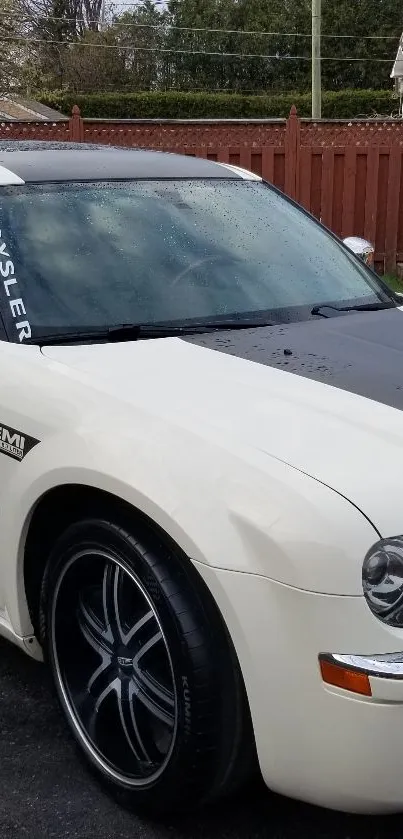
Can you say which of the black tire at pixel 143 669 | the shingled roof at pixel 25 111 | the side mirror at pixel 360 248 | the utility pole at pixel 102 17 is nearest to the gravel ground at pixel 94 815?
the black tire at pixel 143 669

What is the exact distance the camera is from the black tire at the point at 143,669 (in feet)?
6.55

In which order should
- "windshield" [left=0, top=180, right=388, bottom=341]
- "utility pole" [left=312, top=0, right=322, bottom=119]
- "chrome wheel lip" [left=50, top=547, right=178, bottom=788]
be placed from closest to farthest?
"chrome wheel lip" [left=50, top=547, right=178, bottom=788], "windshield" [left=0, top=180, right=388, bottom=341], "utility pole" [left=312, top=0, right=322, bottom=119]

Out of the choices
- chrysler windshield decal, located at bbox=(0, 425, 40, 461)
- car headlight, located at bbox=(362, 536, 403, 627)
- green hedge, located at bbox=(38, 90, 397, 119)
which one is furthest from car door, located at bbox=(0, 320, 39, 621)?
green hedge, located at bbox=(38, 90, 397, 119)

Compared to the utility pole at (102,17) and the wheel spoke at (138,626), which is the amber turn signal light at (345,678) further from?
the utility pole at (102,17)

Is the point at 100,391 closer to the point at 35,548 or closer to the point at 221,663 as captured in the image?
the point at 35,548

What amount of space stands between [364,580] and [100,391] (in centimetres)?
85

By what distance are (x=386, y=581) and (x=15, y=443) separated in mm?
1092

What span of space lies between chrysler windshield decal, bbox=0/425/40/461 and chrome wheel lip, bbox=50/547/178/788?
0.31 m

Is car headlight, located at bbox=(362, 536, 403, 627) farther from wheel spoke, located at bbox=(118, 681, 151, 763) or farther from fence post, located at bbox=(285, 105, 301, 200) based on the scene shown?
fence post, located at bbox=(285, 105, 301, 200)

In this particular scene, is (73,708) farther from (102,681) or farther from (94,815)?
(94,815)

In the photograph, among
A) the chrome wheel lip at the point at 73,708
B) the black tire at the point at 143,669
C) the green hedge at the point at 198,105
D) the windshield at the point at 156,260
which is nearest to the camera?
the black tire at the point at 143,669

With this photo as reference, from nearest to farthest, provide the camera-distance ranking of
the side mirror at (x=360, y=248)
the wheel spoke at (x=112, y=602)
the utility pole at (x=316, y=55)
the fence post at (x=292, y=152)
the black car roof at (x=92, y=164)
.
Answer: the wheel spoke at (x=112, y=602)
the black car roof at (x=92, y=164)
the side mirror at (x=360, y=248)
the fence post at (x=292, y=152)
the utility pole at (x=316, y=55)

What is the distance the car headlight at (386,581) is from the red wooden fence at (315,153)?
983 centimetres

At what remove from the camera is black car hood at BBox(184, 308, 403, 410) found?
7.79ft
